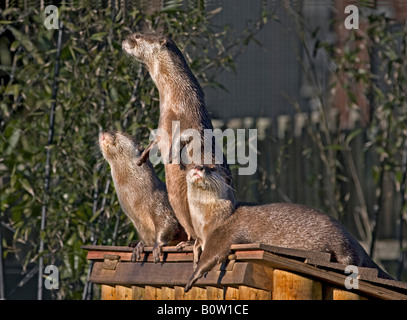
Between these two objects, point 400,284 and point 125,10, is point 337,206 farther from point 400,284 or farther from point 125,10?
point 400,284

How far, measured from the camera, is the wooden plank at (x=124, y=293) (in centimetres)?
443

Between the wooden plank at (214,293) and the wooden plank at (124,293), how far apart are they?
62 cm

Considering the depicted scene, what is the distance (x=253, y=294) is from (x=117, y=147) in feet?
4.88

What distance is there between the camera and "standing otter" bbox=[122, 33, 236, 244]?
4.19m

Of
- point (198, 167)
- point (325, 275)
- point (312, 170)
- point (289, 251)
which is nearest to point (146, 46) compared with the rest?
point (198, 167)

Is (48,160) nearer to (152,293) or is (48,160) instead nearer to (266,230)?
(152,293)

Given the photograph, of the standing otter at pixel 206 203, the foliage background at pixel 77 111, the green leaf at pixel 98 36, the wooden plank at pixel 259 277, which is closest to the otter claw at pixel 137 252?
the standing otter at pixel 206 203

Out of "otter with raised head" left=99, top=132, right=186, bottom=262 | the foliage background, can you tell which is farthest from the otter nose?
the foliage background

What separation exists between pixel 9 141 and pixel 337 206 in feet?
8.94

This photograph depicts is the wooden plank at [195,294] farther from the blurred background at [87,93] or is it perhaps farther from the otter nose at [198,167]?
the blurred background at [87,93]

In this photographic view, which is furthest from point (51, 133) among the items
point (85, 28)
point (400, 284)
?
point (400, 284)

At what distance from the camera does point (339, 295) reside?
3.64m

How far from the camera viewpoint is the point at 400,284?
3.59 meters

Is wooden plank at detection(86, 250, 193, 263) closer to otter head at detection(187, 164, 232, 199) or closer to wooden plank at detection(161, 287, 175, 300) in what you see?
wooden plank at detection(161, 287, 175, 300)
